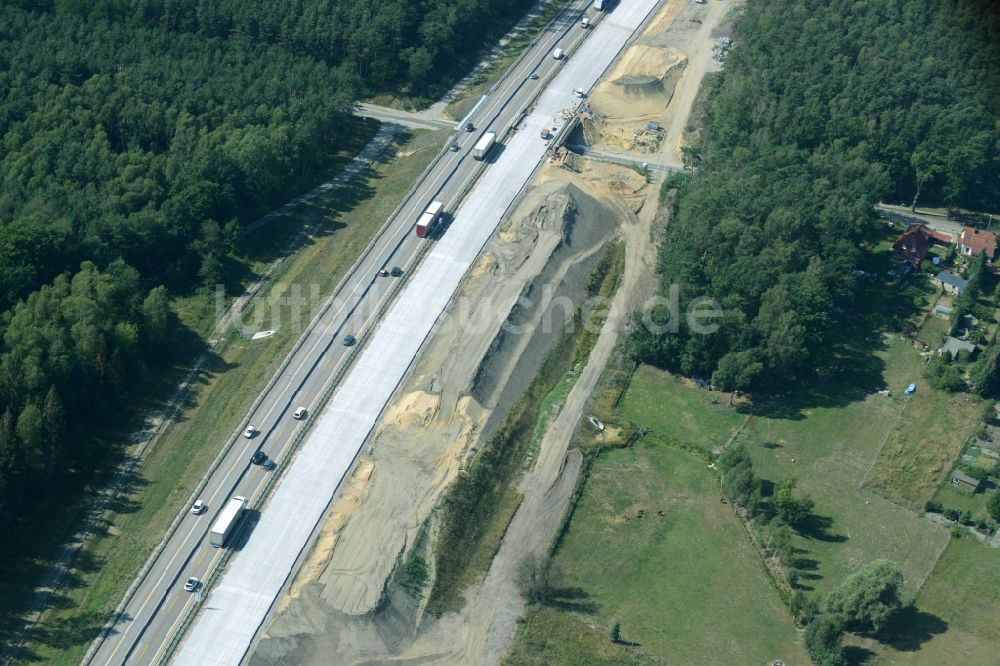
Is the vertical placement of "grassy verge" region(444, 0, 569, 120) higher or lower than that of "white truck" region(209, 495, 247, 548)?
higher

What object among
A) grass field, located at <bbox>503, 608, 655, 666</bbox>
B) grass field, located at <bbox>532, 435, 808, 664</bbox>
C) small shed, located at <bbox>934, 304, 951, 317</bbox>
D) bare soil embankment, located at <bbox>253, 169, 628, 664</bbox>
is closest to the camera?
grass field, located at <bbox>503, 608, 655, 666</bbox>

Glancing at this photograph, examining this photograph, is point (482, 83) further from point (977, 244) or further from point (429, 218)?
point (977, 244)

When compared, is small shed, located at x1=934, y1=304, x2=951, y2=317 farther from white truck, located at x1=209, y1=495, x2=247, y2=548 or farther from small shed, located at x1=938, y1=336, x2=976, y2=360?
white truck, located at x1=209, y1=495, x2=247, y2=548

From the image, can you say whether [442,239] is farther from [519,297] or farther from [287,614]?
[287,614]

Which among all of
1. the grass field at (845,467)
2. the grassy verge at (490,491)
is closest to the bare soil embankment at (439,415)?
the grassy verge at (490,491)

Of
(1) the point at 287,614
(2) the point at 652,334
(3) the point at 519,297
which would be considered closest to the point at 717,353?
(2) the point at 652,334

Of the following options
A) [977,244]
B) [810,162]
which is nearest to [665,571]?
[810,162]

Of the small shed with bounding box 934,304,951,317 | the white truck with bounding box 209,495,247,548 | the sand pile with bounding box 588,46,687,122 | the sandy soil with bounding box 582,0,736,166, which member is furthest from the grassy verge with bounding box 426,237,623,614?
the sand pile with bounding box 588,46,687,122
